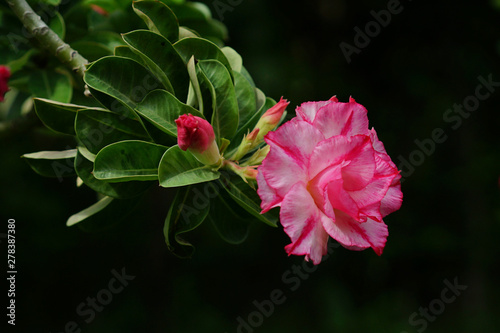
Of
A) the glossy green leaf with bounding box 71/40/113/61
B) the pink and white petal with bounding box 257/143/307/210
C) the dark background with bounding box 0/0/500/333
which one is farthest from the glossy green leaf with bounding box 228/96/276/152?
the dark background with bounding box 0/0/500/333

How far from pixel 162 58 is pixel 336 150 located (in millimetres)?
312

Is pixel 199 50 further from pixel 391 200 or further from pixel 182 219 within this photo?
pixel 391 200

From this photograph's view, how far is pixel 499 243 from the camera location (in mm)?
3885

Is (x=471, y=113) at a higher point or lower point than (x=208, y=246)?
higher

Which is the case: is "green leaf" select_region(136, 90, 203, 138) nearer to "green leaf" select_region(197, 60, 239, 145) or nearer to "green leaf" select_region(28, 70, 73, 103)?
"green leaf" select_region(197, 60, 239, 145)

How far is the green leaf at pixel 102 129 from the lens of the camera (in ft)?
2.35

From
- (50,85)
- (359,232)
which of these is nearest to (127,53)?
(50,85)

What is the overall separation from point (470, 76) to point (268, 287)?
229 centimetres

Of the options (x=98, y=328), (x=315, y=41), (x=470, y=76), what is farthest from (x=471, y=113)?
(x=98, y=328)

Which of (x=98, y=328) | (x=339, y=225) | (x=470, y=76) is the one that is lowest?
(x=98, y=328)

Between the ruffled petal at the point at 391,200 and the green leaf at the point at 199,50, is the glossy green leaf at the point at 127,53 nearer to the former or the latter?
the green leaf at the point at 199,50

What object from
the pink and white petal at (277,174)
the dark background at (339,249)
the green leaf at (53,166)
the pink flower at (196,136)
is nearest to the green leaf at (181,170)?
the pink flower at (196,136)

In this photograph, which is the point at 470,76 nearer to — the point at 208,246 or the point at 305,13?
the point at 305,13

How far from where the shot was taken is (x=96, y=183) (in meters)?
0.73
